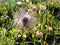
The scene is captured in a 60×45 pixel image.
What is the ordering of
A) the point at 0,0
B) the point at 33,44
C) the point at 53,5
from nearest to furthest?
the point at 33,44
the point at 53,5
the point at 0,0

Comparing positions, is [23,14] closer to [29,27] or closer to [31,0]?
[29,27]

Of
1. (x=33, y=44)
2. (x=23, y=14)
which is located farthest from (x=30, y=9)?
(x=33, y=44)

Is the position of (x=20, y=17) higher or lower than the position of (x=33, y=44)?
higher

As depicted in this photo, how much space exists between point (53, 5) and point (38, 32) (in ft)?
1.84

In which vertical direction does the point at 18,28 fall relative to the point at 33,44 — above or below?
above

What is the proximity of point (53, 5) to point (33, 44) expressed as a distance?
2.06 ft

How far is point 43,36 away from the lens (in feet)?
6.20

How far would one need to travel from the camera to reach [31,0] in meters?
2.54

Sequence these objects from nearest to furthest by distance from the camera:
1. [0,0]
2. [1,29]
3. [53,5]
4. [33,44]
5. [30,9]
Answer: [33,44], [1,29], [30,9], [53,5], [0,0]

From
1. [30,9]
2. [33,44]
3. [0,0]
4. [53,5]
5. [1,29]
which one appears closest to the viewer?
[33,44]

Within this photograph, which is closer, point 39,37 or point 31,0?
point 39,37

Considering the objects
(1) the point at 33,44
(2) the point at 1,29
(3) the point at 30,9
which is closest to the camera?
(1) the point at 33,44

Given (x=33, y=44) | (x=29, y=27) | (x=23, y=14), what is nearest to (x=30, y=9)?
(x=23, y=14)

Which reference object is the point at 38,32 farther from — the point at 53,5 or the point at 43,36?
the point at 53,5
